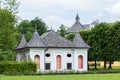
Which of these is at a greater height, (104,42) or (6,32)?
(6,32)

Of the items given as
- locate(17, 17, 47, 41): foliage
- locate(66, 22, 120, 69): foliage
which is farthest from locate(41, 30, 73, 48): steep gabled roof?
locate(17, 17, 47, 41): foliage

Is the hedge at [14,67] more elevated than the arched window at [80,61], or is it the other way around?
the arched window at [80,61]

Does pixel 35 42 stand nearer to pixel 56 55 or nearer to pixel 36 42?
pixel 36 42

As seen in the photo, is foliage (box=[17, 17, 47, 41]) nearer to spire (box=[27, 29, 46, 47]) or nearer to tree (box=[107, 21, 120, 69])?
tree (box=[107, 21, 120, 69])

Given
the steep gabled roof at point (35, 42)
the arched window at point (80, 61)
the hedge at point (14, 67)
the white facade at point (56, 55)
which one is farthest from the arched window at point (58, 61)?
the hedge at point (14, 67)

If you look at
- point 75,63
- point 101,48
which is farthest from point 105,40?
point 75,63

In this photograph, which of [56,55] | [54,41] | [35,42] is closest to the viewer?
[35,42]

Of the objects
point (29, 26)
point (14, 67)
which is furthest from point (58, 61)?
point (29, 26)

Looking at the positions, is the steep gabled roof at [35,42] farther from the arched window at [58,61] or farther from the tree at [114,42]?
the tree at [114,42]

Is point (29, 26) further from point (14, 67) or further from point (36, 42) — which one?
point (14, 67)

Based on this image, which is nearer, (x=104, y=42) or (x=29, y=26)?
(x=104, y=42)

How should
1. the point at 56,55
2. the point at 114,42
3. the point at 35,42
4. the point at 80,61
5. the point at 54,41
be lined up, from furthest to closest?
the point at 80,61
the point at 114,42
the point at 56,55
the point at 54,41
the point at 35,42

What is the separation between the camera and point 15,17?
245 feet

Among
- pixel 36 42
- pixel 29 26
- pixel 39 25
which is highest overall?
pixel 39 25
